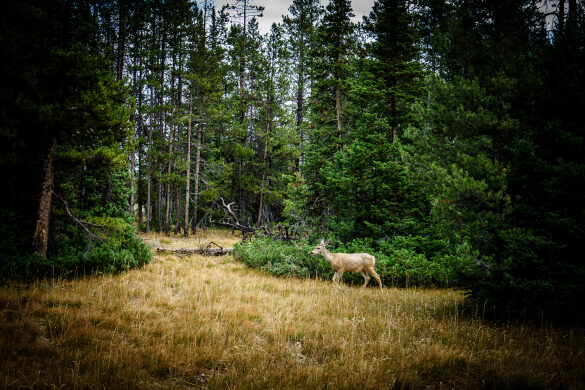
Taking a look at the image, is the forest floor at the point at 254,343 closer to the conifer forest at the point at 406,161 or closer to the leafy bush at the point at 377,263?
the conifer forest at the point at 406,161

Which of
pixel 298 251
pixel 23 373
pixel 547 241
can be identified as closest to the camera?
pixel 23 373

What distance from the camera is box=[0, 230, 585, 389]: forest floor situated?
3248 millimetres

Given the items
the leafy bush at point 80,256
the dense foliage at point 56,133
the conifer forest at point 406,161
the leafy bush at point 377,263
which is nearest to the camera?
the conifer forest at point 406,161

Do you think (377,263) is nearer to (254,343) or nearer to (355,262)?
(355,262)

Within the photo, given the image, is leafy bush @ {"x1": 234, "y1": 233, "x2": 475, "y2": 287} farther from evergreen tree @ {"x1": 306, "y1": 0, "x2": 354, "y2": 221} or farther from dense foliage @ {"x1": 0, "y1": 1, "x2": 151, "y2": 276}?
dense foliage @ {"x1": 0, "y1": 1, "x2": 151, "y2": 276}

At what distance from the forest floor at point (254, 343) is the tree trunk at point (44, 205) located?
1.06m

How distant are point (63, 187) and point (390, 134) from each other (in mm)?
A: 14021

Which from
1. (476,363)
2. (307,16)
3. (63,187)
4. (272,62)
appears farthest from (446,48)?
(307,16)

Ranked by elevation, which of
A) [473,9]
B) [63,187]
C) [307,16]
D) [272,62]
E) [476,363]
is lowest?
[476,363]

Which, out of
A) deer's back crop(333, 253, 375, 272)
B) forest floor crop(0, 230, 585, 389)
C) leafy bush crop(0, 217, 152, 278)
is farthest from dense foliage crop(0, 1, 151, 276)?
deer's back crop(333, 253, 375, 272)

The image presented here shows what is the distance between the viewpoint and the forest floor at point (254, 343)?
3248 millimetres

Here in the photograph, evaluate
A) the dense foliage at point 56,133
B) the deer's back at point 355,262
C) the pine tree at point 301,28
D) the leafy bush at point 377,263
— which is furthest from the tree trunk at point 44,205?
the pine tree at point 301,28

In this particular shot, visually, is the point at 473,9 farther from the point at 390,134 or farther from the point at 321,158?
the point at 321,158

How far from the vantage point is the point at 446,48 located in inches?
235
